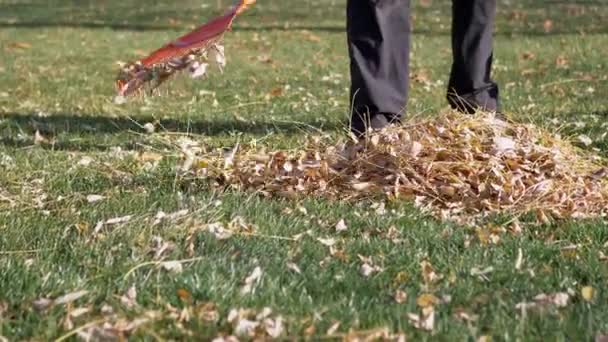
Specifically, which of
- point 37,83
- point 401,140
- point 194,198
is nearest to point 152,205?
point 194,198

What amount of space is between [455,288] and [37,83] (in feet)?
25.1

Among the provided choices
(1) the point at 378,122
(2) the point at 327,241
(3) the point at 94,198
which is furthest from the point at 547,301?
(1) the point at 378,122

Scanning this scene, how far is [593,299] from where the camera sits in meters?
3.10

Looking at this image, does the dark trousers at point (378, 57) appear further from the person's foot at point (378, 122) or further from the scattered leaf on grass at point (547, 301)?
the scattered leaf on grass at point (547, 301)

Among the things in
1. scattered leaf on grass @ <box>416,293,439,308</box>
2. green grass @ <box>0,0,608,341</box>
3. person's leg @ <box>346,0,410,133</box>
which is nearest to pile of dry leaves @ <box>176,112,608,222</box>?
green grass @ <box>0,0,608,341</box>

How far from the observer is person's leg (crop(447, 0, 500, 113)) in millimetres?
5719

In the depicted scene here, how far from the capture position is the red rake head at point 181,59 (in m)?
4.77

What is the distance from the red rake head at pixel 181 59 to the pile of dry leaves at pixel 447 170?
41 cm

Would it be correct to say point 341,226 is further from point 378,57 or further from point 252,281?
point 378,57

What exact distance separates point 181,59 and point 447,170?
1.26 m

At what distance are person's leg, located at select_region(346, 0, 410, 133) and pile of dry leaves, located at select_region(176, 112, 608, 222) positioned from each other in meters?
0.31

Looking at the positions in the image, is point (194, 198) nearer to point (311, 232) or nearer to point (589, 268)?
point (311, 232)

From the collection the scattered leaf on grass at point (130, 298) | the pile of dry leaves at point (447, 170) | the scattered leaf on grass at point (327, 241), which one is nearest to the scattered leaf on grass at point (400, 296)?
the scattered leaf on grass at point (327, 241)

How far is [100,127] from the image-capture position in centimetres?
718
